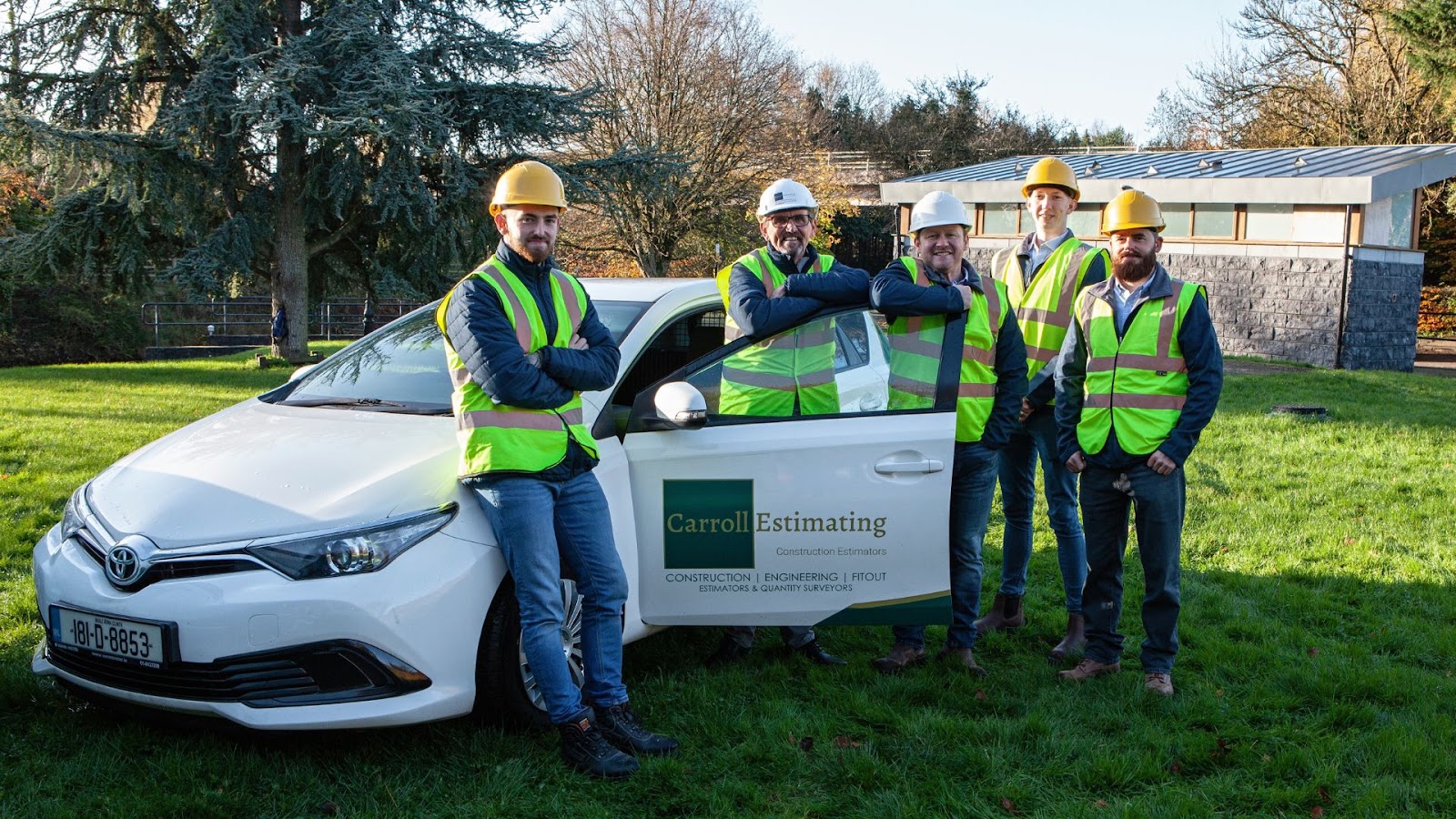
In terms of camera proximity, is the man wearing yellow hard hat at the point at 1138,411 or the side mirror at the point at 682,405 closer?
the side mirror at the point at 682,405

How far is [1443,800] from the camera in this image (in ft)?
11.5

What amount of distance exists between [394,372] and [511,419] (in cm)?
118

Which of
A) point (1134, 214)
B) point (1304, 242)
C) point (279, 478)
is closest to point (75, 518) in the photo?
point (279, 478)

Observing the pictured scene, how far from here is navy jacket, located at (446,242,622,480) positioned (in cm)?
346

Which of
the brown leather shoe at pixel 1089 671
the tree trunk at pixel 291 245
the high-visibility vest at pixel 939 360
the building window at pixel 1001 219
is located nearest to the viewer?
the high-visibility vest at pixel 939 360

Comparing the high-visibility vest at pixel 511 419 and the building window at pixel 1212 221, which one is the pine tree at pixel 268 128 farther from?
the high-visibility vest at pixel 511 419

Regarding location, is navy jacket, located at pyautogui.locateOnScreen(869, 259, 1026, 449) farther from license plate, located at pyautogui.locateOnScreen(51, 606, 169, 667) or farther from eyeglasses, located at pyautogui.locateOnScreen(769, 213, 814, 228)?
license plate, located at pyautogui.locateOnScreen(51, 606, 169, 667)

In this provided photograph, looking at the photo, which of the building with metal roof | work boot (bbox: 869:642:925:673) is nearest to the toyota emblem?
work boot (bbox: 869:642:925:673)

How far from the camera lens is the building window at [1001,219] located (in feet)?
77.5

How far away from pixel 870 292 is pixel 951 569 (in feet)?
3.91

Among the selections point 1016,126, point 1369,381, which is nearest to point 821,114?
point 1016,126

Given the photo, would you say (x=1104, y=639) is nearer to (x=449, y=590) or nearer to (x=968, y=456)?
A: (x=968, y=456)

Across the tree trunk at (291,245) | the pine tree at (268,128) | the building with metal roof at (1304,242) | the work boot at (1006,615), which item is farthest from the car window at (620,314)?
the building with metal roof at (1304,242)

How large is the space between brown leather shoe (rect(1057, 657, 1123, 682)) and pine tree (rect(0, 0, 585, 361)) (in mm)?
15231
